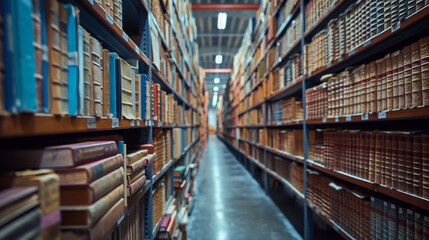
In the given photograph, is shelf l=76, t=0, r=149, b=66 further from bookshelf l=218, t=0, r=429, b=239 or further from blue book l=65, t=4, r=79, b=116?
bookshelf l=218, t=0, r=429, b=239

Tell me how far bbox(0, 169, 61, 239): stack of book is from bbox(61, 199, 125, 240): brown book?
2.7 inches

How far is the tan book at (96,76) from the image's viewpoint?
0.83m

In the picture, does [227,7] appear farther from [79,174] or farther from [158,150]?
[79,174]

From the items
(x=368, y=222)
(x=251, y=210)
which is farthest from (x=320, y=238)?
(x=368, y=222)

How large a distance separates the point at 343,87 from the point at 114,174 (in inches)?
66.6

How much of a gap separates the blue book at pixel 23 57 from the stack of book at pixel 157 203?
141cm

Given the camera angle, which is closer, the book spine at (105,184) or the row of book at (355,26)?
the book spine at (105,184)

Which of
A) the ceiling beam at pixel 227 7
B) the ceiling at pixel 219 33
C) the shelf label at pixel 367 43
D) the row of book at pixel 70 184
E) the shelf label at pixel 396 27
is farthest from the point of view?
the ceiling at pixel 219 33

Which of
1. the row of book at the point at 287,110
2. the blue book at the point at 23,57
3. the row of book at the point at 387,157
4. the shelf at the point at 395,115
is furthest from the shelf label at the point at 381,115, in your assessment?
the blue book at the point at 23,57

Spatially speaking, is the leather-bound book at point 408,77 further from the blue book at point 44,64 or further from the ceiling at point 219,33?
the ceiling at point 219,33

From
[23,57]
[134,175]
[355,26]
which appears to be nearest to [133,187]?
[134,175]

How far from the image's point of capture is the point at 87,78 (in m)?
0.77

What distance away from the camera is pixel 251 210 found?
3.48 metres

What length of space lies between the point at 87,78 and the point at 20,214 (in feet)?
1.48
